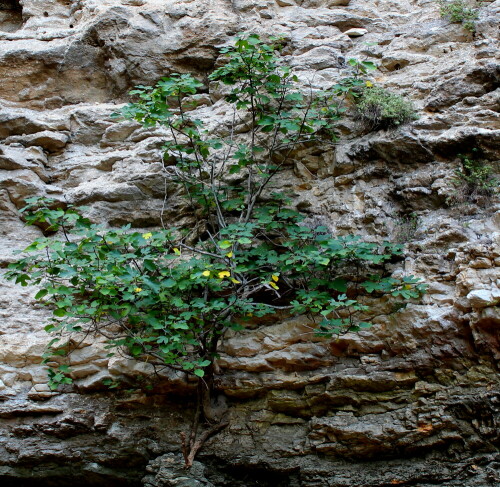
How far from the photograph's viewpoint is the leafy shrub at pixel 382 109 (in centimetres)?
454

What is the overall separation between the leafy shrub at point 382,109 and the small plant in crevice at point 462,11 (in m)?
1.15

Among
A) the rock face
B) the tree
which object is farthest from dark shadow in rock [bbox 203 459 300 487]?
the tree

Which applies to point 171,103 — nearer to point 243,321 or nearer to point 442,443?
point 243,321

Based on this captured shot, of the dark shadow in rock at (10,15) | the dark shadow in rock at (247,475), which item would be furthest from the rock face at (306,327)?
the dark shadow in rock at (10,15)

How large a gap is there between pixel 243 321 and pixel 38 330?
169 cm

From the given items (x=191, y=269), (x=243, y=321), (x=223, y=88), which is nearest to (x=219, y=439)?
(x=243, y=321)

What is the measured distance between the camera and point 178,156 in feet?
16.2

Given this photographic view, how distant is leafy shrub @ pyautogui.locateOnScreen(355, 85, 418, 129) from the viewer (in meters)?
4.54

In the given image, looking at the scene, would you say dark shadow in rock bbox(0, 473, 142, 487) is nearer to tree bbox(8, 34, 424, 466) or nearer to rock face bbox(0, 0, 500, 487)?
rock face bbox(0, 0, 500, 487)

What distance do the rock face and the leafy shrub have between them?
105mm

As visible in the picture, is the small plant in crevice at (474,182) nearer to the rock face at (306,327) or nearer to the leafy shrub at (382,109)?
the rock face at (306,327)

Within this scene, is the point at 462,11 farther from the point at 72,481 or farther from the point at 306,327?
the point at 72,481

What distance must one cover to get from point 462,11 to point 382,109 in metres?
1.57

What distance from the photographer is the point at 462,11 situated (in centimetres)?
518
